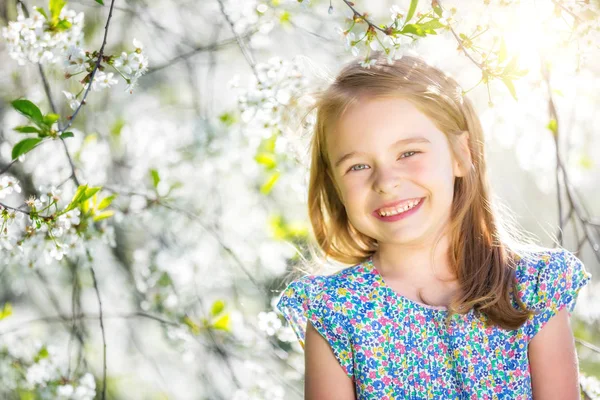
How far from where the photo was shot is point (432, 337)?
1420mm

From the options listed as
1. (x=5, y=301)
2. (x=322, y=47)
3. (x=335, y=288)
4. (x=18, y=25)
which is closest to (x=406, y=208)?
(x=335, y=288)

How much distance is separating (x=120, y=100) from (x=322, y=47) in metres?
0.69

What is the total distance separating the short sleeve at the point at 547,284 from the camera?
1387 millimetres

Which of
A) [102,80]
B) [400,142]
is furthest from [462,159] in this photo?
[102,80]

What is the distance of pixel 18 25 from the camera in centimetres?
153

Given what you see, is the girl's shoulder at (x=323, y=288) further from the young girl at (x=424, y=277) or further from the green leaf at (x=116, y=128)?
the green leaf at (x=116, y=128)

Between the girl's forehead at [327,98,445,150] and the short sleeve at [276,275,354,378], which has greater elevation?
the girl's forehead at [327,98,445,150]

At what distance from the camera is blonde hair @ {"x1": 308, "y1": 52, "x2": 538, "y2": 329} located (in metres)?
1.39

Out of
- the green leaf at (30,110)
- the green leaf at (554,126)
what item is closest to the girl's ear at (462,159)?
the green leaf at (554,126)

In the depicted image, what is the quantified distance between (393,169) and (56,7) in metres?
0.66

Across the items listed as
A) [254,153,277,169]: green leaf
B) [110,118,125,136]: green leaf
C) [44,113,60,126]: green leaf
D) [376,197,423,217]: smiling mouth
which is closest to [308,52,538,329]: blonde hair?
[376,197,423,217]: smiling mouth

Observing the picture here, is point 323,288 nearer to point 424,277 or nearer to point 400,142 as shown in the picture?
point 424,277

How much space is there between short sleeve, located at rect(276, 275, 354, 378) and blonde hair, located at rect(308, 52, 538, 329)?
0.43 ft

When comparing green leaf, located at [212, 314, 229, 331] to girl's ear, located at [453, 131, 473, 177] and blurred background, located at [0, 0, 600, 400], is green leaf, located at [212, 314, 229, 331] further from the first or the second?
girl's ear, located at [453, 131, 473, 177]
